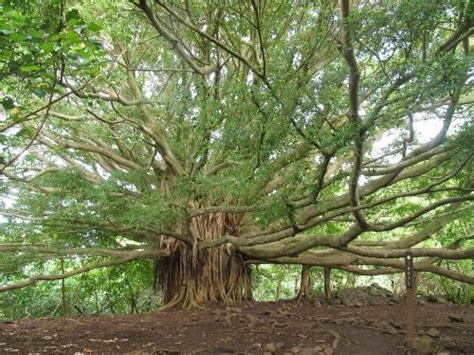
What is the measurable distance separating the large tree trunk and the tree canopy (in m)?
0.03

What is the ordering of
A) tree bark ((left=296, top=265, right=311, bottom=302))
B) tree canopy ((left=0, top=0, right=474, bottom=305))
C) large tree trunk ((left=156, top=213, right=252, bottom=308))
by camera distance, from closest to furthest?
tree canopy ((left=0, top=0, right=474, bottom=305)) → large tree trunk ((left=156, top=213, right=252, bottom=308)) → tree bark ((left=296, top=265, right=311, bottom=302))

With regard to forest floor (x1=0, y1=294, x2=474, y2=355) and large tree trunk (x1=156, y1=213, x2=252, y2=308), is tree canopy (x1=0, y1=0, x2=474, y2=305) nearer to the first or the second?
large tree trunk (x1=156, y1=213, x2=252, y2=308)

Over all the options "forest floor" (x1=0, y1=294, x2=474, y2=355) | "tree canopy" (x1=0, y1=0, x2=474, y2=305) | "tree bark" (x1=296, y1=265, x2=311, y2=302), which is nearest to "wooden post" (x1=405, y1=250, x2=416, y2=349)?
"forest floor" (x1=0, y1=294, x2=474, y2=355)

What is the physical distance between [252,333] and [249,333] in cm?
3

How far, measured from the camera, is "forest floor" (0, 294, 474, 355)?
12.8 feet

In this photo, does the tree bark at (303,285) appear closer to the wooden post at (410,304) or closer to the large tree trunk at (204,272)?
the large tree trunk at (204,272)

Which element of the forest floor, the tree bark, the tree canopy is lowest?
the forest floor

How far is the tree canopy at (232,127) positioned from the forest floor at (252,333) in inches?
28.3

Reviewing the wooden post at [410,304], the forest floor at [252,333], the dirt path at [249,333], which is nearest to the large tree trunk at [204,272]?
the forest floor at [252,333]

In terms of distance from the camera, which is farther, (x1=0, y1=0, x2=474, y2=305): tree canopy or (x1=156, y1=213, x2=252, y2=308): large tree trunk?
(x1=156, y1=213, x2=252, y2=308): large tree trunk

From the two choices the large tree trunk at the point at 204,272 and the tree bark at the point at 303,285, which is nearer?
the large tree trunk at the point at 204,272

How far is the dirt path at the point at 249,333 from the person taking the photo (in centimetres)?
391

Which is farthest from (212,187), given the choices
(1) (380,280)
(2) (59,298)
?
(1) (380,280)

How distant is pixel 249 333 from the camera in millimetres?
4512
